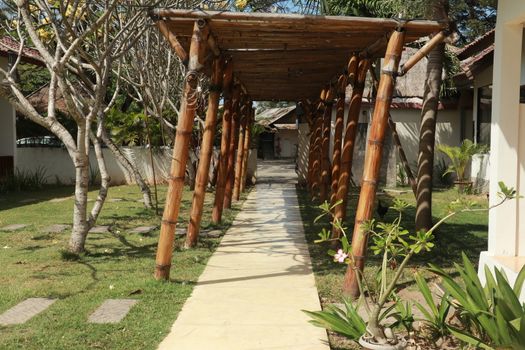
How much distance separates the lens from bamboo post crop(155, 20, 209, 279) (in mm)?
6363

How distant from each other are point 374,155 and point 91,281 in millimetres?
3372

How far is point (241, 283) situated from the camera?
21.4 ft

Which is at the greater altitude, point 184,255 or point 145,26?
point 145,26

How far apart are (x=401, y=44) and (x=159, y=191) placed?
40.0ft

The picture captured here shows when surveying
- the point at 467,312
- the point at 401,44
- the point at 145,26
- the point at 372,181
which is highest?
the point at 145,26

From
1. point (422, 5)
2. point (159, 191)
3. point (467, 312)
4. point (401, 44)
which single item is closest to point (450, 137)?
point (159, 191)

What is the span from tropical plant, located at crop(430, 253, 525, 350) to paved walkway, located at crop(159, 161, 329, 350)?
110cm

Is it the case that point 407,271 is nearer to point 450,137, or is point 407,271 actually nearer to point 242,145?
point 242,145

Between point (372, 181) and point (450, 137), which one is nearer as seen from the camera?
point (372, 181)

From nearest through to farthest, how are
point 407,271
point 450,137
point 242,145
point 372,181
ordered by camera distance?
point 372,181, point 407,271, point 242,145, point 450,137

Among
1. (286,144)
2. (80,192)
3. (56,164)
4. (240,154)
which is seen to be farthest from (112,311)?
(286,144)

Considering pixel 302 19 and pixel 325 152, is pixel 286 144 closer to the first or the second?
pixel 325 152

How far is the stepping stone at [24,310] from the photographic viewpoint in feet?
16.4

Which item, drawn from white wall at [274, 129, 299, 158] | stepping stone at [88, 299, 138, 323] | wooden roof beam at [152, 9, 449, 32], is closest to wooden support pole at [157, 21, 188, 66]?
wooden roof beam at [152, 9, 449, 32]
